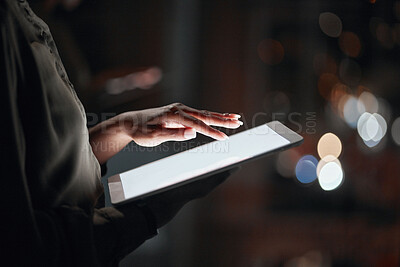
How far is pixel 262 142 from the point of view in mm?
582

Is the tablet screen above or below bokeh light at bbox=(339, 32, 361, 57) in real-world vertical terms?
below

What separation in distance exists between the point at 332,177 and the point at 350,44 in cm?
49

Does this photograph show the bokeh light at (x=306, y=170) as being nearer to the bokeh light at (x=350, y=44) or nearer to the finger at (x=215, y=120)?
the bokeh light at (x=350, y=44)

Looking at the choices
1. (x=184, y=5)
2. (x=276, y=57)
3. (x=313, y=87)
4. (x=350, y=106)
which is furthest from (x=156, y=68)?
(x=350, y=106)

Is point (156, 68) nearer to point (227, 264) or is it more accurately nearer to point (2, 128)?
point (227, 264)

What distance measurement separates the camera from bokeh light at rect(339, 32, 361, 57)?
4.27 ft

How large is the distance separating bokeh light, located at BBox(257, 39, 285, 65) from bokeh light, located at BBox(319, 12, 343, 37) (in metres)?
0.16

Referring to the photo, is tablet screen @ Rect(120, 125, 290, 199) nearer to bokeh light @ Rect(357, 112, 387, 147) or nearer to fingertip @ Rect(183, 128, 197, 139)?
fingertip @ Rect(183, 128, 197, 139)

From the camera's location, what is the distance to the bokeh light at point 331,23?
51.7 inches

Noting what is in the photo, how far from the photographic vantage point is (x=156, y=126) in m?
0.61

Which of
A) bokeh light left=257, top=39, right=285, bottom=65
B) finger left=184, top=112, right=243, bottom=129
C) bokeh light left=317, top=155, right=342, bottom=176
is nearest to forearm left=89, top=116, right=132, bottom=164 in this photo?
finger left=184, top=112, right=243, bottom=129

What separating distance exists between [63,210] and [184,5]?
1092mm

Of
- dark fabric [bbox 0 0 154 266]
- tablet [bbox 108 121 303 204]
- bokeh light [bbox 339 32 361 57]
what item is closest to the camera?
dark fabric [bbox 0 0 154 266]

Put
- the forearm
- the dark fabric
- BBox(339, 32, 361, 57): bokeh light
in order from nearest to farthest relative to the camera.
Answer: the dark fabric
the forearm
BBox(339, 32, 361, 57): bokeh light
